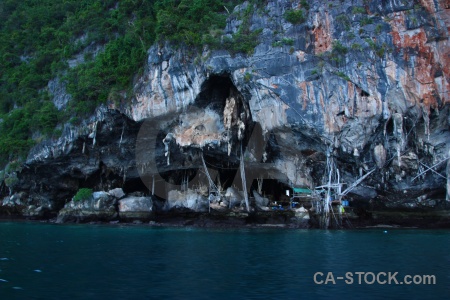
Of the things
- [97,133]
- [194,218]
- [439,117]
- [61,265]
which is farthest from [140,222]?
[439,117]

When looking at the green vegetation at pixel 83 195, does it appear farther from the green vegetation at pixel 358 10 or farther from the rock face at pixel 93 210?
the green vegetation at pixel 358 10

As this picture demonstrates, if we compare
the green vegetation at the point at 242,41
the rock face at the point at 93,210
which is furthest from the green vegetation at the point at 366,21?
the rock face at the point at 93,210

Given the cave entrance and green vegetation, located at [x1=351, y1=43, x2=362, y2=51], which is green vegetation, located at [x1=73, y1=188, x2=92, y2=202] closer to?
the cave entrance

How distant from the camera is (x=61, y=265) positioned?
437 inches

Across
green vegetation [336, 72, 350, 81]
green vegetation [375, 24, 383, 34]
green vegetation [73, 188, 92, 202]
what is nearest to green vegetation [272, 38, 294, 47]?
Result: green vegetation [336, 72, 350, 81]

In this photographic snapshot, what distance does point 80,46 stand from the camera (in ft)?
113

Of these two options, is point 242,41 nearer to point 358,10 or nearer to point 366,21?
point 358,10

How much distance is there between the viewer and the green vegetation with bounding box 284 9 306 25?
939 inches

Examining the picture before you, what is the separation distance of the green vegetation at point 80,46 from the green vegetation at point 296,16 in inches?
88.0

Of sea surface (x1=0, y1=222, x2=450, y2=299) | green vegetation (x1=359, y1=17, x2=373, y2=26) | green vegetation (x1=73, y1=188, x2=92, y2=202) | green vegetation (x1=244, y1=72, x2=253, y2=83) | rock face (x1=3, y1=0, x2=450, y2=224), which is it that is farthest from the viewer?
green vegetation (x1=73, y1=188, x2=92, y2=202)

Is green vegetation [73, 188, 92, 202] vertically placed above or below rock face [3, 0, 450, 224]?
below

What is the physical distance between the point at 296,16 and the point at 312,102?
5471 millimetres

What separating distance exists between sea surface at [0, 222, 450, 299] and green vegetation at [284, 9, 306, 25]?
43.7 ft

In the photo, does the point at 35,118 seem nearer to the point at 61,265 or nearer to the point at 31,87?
the point at 31,87
